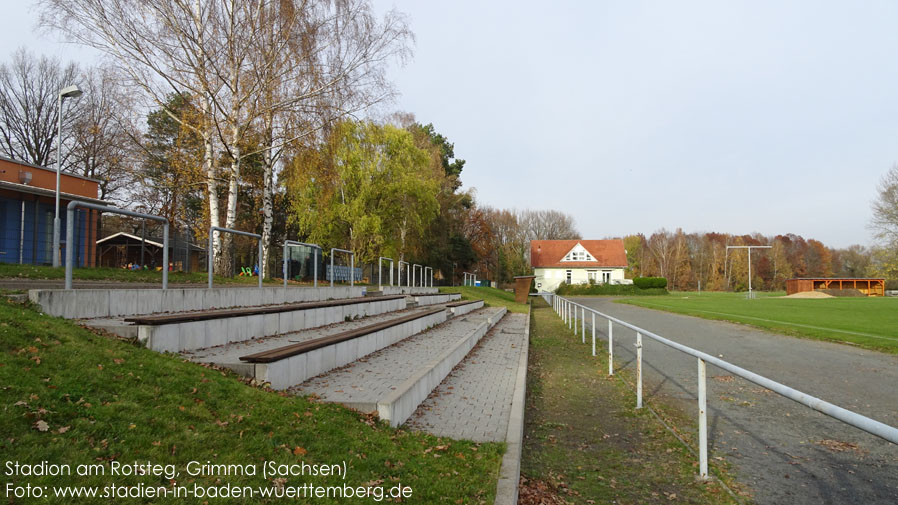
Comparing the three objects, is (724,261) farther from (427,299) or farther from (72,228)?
(72,228)

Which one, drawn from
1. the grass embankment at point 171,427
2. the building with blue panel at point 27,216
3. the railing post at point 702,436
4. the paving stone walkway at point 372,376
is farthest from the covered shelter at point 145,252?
the railing post at point 702,436

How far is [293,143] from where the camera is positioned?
55.9 ft

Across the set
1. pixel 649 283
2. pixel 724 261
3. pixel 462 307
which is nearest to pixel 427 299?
pixel 462 307

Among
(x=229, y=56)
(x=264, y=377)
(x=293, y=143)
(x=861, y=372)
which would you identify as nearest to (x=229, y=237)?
(x=293, y=143)

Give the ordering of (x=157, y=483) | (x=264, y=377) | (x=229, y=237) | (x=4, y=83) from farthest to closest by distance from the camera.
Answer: (x=4, y=83)
(x=229, y=237)
(x=264, y=377)
(x=157, y=483)

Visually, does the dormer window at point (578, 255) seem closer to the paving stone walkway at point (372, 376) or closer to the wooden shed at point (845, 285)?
the wooden shed at point (845, 285)

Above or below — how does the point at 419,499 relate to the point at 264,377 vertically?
below

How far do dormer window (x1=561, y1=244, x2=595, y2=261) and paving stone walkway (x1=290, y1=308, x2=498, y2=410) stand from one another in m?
67.7

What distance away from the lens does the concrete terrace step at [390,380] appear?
4.65 meters

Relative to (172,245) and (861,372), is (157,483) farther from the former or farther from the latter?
(861,372)

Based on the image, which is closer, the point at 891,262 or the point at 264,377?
the point at 264,377

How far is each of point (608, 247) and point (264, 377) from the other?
7653 centimetres

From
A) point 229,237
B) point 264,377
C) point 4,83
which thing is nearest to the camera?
point 264,377

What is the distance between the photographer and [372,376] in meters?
6.07
